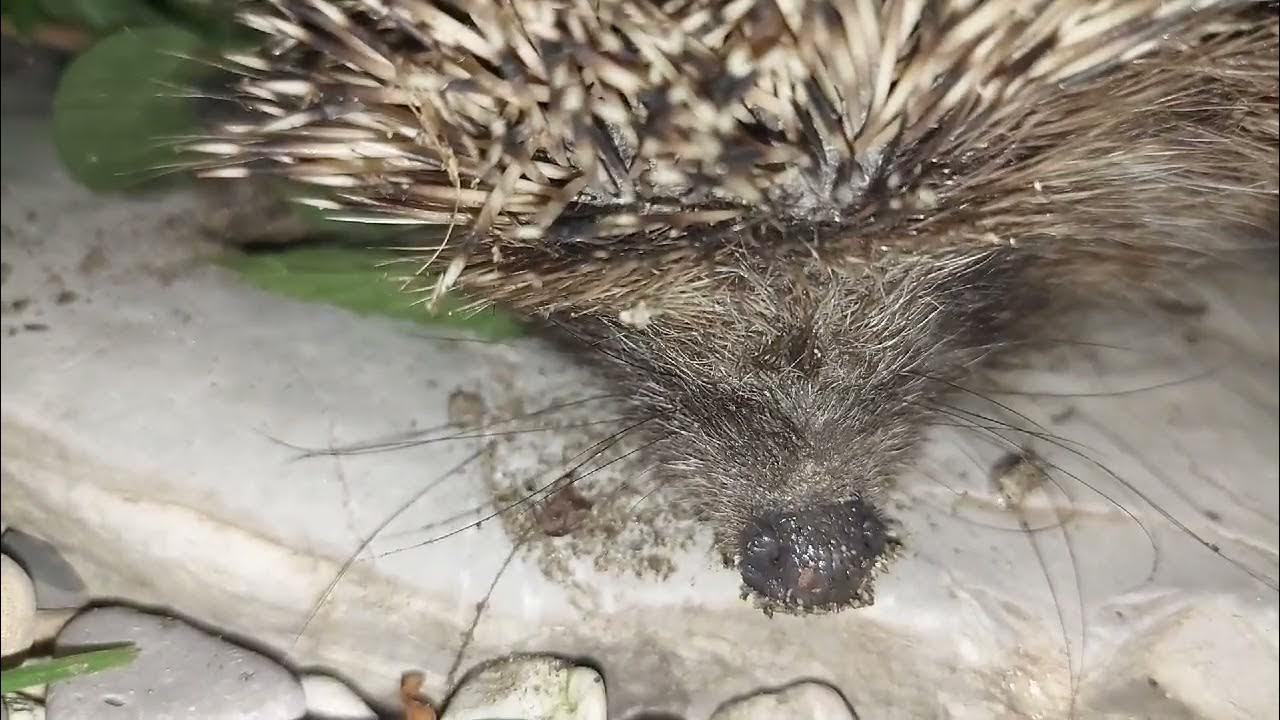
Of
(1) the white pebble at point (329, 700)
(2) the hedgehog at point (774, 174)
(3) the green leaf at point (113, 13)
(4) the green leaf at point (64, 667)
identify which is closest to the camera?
(2) the hedgehog at point (774, 174)

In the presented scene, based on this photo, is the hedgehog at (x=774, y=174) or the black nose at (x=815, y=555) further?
the black nose at (x=815, y=555)

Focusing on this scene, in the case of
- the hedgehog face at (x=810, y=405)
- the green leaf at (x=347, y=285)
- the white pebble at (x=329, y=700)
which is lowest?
the white pebble at (x=329, y=700)

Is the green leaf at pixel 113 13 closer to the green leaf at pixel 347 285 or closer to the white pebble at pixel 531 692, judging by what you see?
the green leaf at pixel 347 285

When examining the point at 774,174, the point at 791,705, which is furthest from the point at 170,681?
the point at 774,174

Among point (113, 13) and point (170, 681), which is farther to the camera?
point (113, 13)

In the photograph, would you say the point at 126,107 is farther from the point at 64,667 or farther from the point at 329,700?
the point at 329,700

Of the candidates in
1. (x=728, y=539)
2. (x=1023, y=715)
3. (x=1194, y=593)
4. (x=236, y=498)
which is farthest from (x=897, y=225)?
(x=236, y=498)

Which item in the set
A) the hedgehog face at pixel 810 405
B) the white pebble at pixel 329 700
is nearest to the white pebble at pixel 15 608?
the white pebble at pixel 329 700
